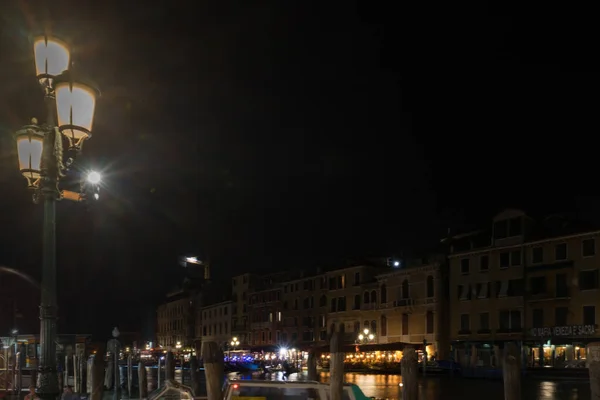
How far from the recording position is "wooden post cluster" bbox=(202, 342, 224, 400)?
477 inches

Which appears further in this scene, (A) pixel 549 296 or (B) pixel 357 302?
(B) pixel 357 302

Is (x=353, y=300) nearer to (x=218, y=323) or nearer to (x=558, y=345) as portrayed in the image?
(x=558, y=345)

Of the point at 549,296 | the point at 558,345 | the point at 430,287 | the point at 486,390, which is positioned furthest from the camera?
the point at 430,287

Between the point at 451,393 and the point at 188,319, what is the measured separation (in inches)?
3271

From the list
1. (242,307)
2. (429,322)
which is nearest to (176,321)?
(242,307)

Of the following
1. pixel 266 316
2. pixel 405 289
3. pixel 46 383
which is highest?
pixel 46 383

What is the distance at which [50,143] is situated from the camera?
941 cm

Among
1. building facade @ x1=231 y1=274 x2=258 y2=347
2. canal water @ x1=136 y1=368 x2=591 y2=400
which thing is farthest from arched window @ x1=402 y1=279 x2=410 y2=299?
building facade @ x1=231 y1=274 x2=258 y2=347

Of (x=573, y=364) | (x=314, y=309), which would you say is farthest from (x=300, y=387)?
(x=314, y=309)

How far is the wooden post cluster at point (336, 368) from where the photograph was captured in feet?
34.9

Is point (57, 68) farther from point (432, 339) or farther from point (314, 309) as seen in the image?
point (314, 309)

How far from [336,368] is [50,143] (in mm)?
6776

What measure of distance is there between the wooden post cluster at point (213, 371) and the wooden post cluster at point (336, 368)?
7.24ft

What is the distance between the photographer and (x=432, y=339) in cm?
5556
